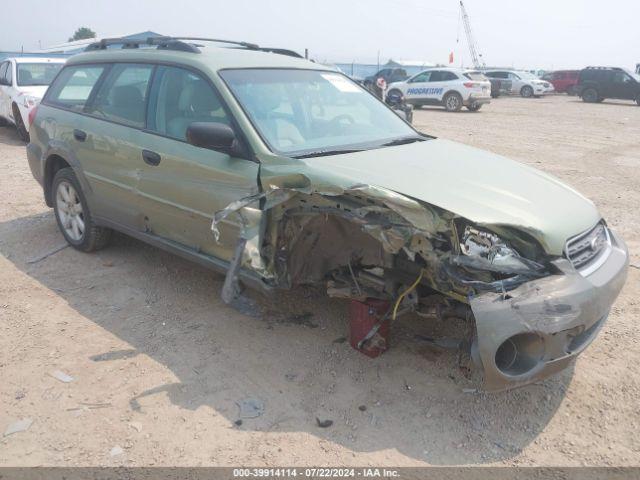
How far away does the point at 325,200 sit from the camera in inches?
124

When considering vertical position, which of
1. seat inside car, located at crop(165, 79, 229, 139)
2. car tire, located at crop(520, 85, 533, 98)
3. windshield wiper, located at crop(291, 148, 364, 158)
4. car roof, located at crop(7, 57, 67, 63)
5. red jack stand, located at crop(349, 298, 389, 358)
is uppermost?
car roof, located at crop(7, 57, 67, 63)

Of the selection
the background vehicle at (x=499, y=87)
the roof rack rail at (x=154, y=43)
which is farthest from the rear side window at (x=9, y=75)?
the background vehicle at (x=499, y=87)

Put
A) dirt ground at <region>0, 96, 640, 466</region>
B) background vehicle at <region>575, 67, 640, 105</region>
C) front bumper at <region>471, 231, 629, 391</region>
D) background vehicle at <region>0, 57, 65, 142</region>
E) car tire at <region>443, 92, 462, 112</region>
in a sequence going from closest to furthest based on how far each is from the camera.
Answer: front bumper at <region>471, 231, 629, 391</region> → dirt ground at <region>0, 96, 640, 466</region> → background vehicle at <region>0, 57, 65, 142</region> → car tire at <region>443, 92, 462, 112</region> → background vehicle at <region>575, 67, 640, 105</region>

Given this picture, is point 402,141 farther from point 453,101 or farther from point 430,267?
point 453,101

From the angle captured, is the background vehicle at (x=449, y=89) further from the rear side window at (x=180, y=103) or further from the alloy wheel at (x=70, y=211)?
the rear side window at (x=180, y=103)

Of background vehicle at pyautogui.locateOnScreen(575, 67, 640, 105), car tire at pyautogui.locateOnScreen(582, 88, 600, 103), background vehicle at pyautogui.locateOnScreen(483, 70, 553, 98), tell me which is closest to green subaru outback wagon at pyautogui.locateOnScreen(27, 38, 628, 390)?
background vehicle at pyautogui.locateOnScreen(575, 67, 640, 105)

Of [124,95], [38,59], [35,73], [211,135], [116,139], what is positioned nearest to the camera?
[211,135]

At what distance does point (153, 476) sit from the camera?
2.54 m

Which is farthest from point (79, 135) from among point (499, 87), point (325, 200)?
point (499, 87)

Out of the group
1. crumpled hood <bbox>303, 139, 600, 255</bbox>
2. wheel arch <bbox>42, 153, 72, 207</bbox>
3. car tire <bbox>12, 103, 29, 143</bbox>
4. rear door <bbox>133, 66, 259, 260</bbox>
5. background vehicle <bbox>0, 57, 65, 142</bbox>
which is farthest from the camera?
car tire <bbox>12, 103, 29, 143</bbox>

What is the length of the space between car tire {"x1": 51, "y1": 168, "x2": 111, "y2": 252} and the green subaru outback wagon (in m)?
0.02

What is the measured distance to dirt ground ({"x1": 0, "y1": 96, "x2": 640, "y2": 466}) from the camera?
2715 millimetres

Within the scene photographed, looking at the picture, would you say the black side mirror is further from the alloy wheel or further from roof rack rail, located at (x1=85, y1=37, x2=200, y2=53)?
the alloy wheel

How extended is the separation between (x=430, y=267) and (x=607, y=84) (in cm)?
2794
